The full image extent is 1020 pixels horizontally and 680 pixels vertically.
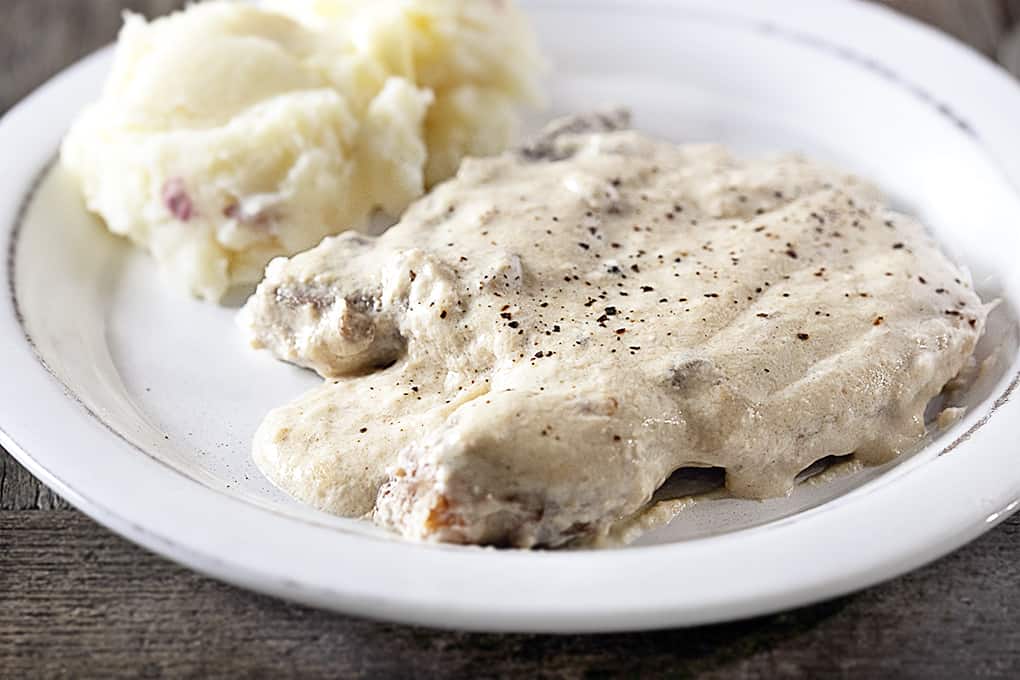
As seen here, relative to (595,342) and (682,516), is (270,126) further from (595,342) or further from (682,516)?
(682,516)

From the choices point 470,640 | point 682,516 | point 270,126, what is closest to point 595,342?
point 682,516

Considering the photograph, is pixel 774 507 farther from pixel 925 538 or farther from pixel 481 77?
pixel 481 77

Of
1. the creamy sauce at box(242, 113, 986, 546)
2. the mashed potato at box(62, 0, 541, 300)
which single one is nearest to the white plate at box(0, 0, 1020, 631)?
the creamy sauce at box(242, 113, 986, 546)

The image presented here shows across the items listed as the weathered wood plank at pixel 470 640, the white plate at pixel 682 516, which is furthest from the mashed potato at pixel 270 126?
the weathered wood plank at pixel 470 640

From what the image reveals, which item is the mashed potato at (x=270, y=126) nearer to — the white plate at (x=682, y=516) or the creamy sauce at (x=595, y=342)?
the white plate at (x=682, y=516)

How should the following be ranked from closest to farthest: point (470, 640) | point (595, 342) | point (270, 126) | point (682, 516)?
1. point (470, 640)
2. point (682, 516)
3. point (595, 342)
4. point (270, 126)

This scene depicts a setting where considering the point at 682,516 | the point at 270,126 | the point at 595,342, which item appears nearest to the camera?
the point at 682,516

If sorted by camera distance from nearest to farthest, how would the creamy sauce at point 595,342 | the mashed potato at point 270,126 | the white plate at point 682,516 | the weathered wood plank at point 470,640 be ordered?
the white plate at point 682,516 → the weathered wood plank at point 470,640 → the creamy sauce at point 595,342 → the mashed potato at point 270,126
